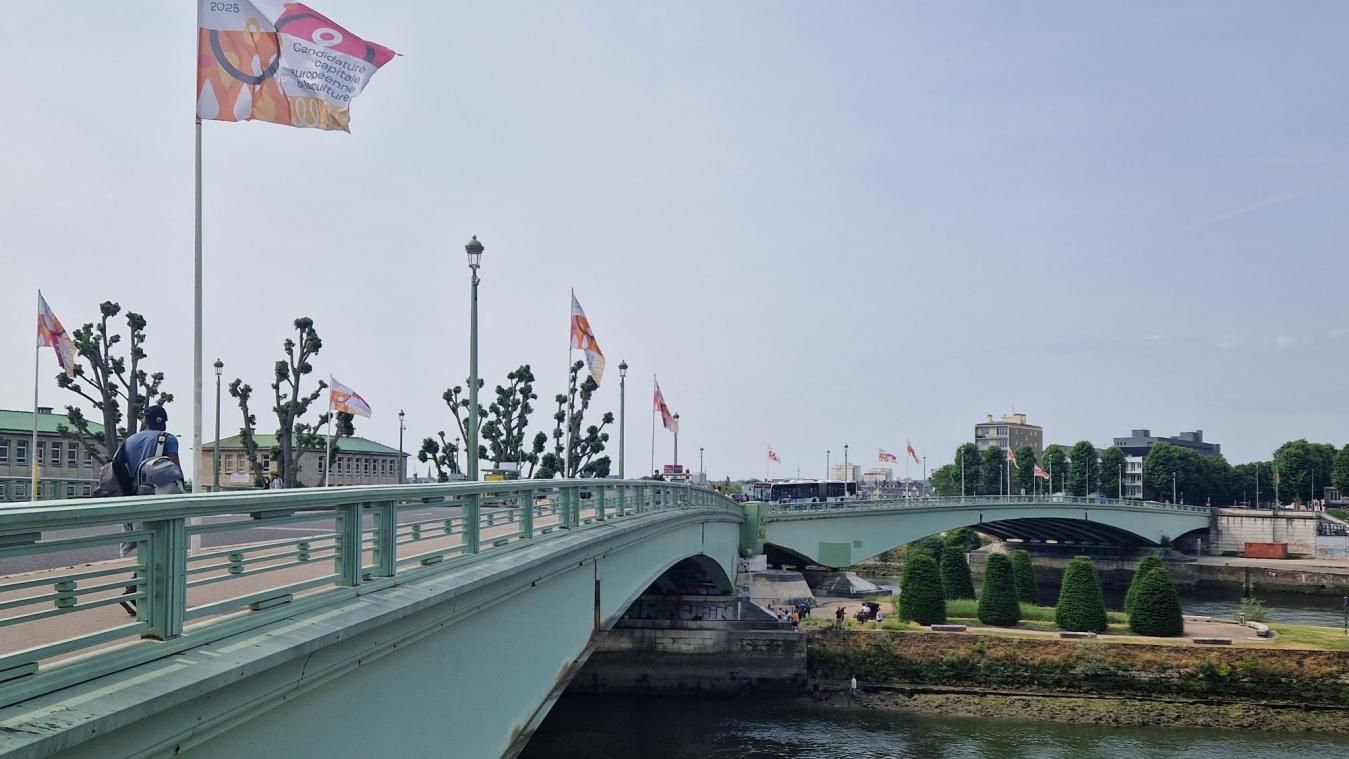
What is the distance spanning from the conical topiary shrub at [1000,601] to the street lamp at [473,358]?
37.1 m

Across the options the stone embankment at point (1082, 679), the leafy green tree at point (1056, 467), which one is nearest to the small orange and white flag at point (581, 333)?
the stone embankment at point (1082, 679)

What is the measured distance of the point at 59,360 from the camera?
2148 cm

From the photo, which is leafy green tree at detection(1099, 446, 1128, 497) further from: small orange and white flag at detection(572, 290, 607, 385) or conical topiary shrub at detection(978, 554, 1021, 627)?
small orange and white flag at detection(572, 290, 607, 385)

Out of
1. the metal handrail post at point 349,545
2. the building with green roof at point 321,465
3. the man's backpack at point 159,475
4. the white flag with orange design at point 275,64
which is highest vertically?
the white flag with orange design at point 275,64

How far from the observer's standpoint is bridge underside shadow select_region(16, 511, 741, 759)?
5.00 metres

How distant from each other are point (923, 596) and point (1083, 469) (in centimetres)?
8959

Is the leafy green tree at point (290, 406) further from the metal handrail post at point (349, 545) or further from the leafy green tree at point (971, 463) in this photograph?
the leafy green tree at point (971, 463)

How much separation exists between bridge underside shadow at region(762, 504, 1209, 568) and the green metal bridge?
4305 cm

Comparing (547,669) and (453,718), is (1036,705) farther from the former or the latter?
(453,718)

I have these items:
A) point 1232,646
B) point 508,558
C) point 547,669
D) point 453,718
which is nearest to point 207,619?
point 453,718

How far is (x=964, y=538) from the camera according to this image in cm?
9306

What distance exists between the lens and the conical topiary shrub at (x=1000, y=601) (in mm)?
47375

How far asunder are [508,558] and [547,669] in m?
2.38

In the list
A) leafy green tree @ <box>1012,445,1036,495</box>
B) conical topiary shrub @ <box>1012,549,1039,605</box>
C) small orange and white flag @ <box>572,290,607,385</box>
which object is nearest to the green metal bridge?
small orange and white flag @ <box>572,290,607,385</box>
